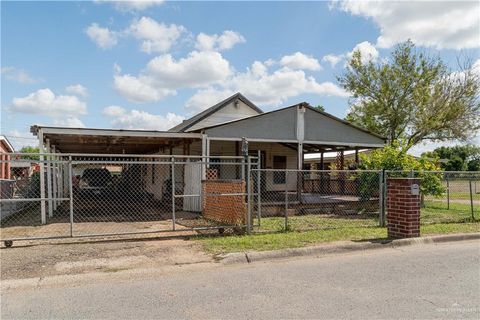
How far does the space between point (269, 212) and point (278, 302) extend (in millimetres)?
8504

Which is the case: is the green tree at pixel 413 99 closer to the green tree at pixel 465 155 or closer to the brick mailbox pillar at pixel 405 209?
the brick mailbox pillar at pixel 405 209

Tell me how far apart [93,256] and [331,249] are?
4.29 m

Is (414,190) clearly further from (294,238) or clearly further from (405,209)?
(294,238)

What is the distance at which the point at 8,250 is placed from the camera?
745cm

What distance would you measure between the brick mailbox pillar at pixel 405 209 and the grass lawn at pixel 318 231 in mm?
360

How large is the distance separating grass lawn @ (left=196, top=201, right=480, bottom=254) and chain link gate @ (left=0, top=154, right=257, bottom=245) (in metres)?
0.69

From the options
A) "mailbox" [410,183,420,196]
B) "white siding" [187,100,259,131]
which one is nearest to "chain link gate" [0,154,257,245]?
"mailbox" [410,183,420,196]

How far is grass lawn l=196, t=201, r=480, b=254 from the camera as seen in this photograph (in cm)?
786

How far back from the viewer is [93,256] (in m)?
7.02

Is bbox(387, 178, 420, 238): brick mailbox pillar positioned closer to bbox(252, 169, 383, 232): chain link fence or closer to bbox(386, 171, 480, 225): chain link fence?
bbox(252, 169, 383, 232): chain link fence

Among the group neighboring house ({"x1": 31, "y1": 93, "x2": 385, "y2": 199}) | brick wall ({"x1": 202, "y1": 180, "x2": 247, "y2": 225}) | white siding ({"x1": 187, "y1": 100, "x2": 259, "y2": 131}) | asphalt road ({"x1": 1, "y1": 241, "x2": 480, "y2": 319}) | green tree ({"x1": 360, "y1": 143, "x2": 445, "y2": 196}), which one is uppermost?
white siding ({"x1": 187, "y1": 100, "x2": 259, "y2": 131})

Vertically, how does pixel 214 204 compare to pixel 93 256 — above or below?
above

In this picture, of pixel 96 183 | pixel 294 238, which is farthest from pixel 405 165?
pixel 96 183

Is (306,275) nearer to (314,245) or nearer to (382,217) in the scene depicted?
(314,245)
